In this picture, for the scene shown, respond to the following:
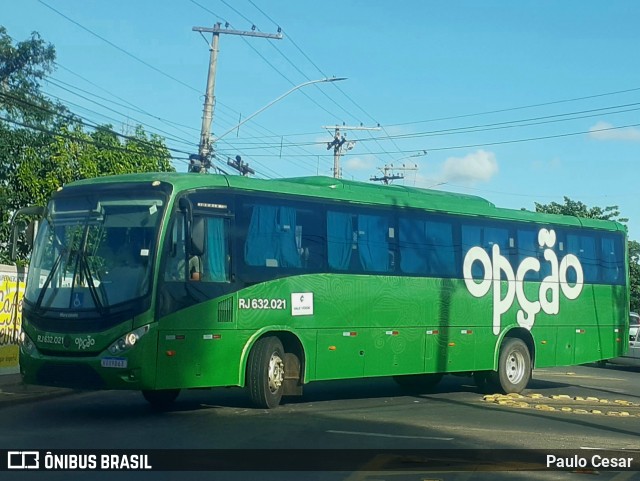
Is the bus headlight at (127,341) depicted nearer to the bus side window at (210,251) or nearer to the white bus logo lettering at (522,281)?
the bus side window at (210,251)

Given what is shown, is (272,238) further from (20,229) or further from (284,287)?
(20,229)

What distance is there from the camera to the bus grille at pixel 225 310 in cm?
1425

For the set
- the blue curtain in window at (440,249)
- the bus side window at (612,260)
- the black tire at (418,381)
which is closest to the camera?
the blue curtain in window at (440,249)

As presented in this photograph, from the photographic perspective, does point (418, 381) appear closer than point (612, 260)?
Yes

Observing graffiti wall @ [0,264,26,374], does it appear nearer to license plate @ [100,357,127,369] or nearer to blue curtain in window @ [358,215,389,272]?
license plate @ [100,357,127,369]

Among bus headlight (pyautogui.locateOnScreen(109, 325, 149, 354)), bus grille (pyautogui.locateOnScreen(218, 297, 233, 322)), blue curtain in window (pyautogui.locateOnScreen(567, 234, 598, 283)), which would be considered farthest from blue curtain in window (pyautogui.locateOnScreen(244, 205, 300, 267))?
blue curtain in window (pyautogui.locateOnScreen(567, 234, 598, 283))

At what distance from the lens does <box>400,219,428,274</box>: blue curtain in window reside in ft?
57.4

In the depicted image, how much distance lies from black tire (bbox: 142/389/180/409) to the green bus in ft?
0.12

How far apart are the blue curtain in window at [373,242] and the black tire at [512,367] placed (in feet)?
13.0

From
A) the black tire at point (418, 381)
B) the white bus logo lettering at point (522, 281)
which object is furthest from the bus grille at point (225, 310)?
the black tire at point (418, 381)

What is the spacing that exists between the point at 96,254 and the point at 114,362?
1597 millimetres

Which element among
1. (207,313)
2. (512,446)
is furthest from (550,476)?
(207,313)

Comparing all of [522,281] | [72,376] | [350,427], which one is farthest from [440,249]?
[72,376]

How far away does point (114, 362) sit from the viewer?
13.2 meters
